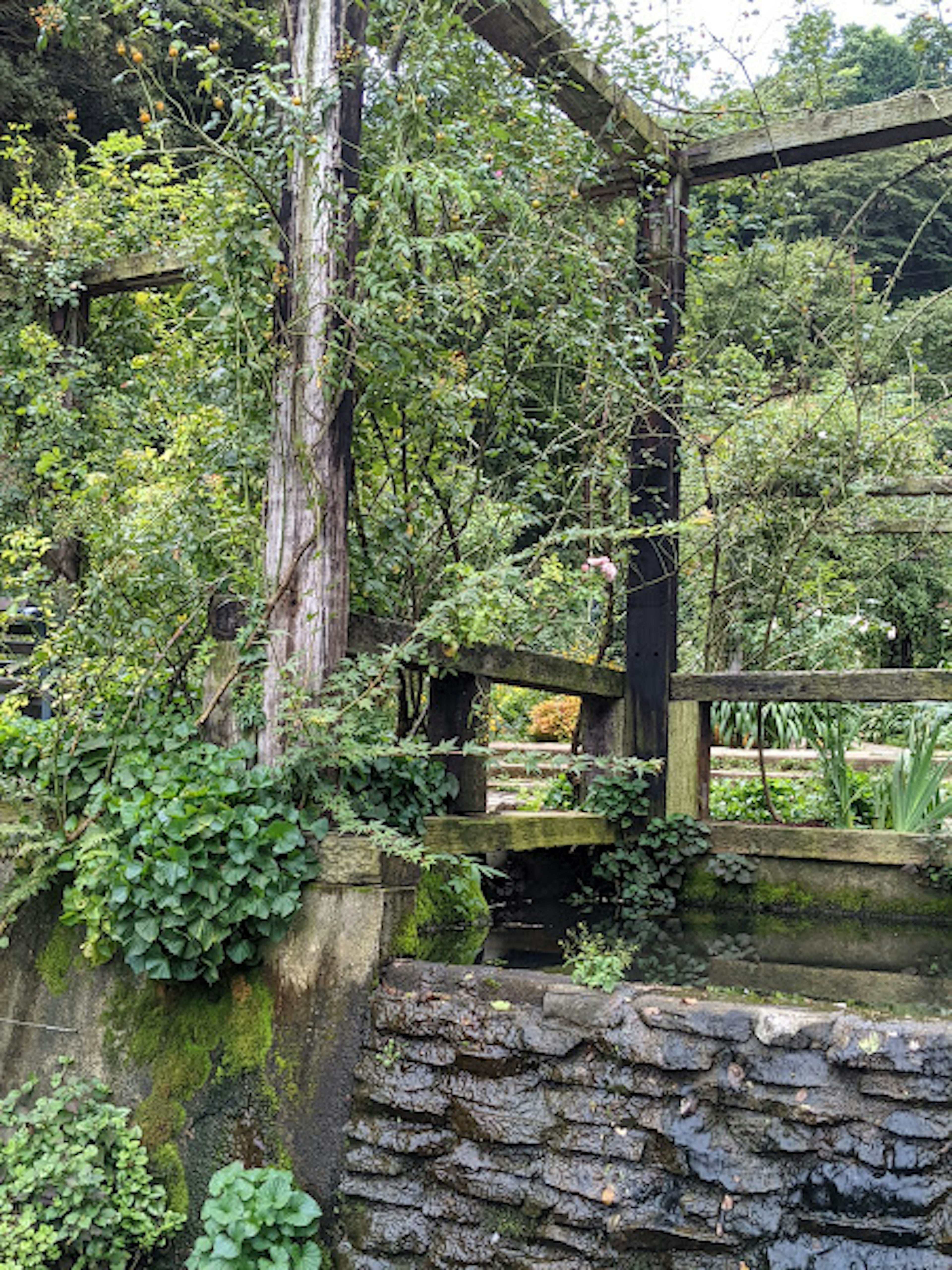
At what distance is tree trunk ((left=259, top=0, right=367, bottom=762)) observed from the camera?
11.5ft

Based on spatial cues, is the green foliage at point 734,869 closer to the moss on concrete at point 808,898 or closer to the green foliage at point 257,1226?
the moss on concrete at point 808,898

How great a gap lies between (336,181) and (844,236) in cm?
268

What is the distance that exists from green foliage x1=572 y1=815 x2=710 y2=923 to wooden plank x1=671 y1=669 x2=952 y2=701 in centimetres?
58

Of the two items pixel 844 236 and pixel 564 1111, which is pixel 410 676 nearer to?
pixel 564 1111

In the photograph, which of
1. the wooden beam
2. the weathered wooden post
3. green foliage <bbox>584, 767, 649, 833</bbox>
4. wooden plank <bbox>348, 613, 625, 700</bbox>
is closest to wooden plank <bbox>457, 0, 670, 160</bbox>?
the wooden beam

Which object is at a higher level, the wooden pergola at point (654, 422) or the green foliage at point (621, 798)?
the wooden pergola at point (654, 422)

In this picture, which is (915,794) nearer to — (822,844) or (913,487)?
(822,844)

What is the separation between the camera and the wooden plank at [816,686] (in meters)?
4.72

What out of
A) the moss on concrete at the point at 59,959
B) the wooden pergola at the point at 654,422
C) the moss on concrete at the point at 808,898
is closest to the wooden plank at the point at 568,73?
the wooden pergola at the point at 654,422

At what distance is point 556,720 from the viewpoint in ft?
28.9

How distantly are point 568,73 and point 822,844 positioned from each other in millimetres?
3326

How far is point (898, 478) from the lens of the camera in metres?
5.30

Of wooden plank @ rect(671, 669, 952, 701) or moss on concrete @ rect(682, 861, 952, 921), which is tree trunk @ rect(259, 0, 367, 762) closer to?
wooden plank @ rect(671, 669, 952, 701)

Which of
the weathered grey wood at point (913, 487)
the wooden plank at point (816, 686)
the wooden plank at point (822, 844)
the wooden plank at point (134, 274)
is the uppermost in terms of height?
the wooden plank at point (134, 274)
